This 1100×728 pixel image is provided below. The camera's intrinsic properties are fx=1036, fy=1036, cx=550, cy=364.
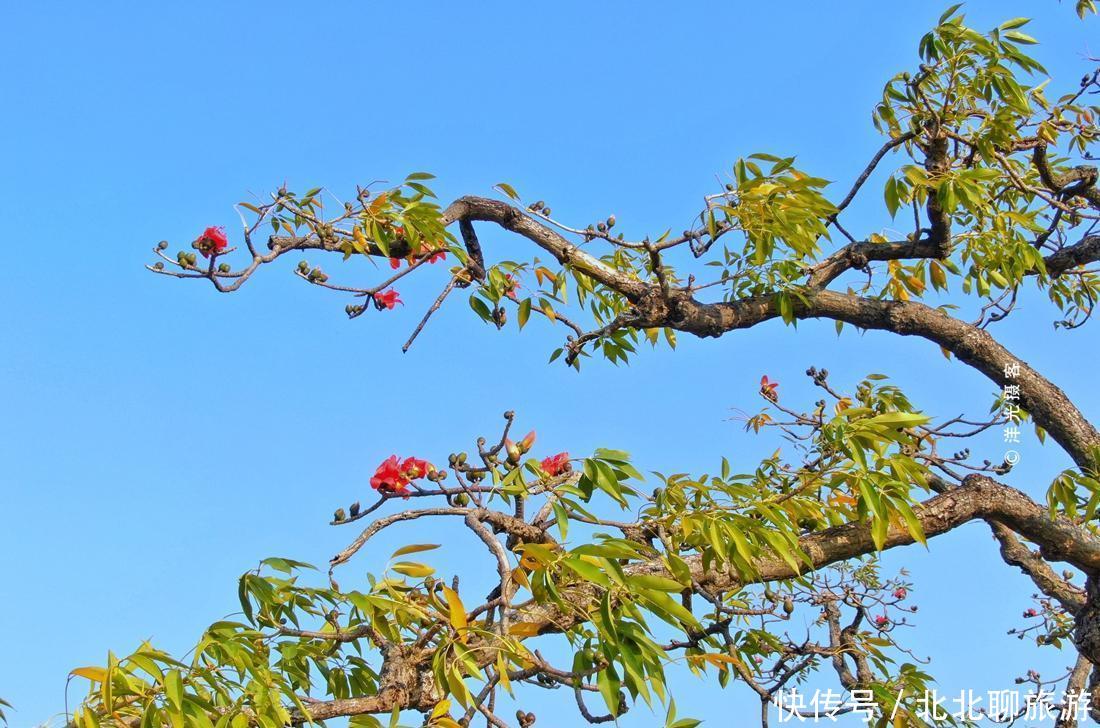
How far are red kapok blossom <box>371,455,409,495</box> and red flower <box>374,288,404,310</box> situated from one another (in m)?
0.79

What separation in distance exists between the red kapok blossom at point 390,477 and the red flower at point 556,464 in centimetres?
32

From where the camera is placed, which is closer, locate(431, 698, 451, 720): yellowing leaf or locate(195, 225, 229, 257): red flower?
locate(431, 698, 451, 720): yellowing leaf

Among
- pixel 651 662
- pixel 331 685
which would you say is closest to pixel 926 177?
pixel 651 662

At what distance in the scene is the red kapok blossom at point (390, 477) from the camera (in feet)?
7.43

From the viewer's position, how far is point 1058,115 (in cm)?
340

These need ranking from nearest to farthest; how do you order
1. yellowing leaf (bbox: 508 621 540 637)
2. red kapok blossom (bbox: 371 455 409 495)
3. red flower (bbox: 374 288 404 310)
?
yellowing leaf (bbox: 508 621 540 637) → red kapok blossom (bbox: 371 455 409 495) → red flower (bbox: 374 288 404 310)

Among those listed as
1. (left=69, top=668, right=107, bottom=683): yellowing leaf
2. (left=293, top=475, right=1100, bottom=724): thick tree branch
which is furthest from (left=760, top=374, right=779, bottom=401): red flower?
(left=69, top=668, right=107, bottom=683): yellowing leaf

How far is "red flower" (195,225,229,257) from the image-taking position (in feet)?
8.73

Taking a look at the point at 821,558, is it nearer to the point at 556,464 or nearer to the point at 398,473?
the point at 556,464

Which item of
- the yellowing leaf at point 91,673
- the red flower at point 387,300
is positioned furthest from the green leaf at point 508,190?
the yellowing leaf at point 91,673

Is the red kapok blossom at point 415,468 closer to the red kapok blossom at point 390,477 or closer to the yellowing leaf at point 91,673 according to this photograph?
the red kapok blossom at point 390,477

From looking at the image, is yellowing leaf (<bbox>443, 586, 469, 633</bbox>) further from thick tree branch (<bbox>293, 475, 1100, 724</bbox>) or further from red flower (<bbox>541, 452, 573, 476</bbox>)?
red flower (<bbox>541, 452, 573, 476</bbox>)

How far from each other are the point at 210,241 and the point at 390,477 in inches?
34.0

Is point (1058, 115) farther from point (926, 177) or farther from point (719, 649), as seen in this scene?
point (719, 649)
